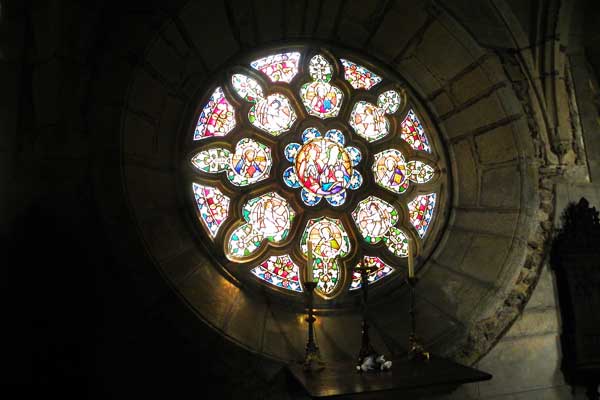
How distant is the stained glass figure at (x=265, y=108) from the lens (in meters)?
4.63

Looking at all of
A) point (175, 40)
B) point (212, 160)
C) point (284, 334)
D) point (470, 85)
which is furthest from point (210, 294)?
point (470, 85)

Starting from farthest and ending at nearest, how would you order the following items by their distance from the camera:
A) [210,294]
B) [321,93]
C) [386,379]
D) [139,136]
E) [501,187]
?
[321,93] → [501,187] → [210,294] → [139,136] → [386,379]

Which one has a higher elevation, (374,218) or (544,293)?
(374,218)

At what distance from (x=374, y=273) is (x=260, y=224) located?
108 cm

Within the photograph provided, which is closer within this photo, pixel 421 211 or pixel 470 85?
pixel 470 85

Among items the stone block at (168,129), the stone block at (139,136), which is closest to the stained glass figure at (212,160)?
the stone block at (168,129)

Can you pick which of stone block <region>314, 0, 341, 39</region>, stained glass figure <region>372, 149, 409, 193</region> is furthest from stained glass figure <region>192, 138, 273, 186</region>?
stone block <region>314, 0, 341, 39</region>

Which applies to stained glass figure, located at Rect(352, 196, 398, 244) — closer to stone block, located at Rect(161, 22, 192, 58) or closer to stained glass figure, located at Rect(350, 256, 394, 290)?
stained glass figure, located at Rect(350, 256, 394, 290)

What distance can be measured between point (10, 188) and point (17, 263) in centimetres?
45

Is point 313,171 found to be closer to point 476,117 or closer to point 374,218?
point 374,218

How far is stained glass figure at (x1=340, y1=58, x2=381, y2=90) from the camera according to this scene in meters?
5.04

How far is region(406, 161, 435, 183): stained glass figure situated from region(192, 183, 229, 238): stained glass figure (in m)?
1.72

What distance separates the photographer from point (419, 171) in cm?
504

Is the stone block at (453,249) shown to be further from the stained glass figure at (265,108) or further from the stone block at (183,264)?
the stone block at (183,264)
